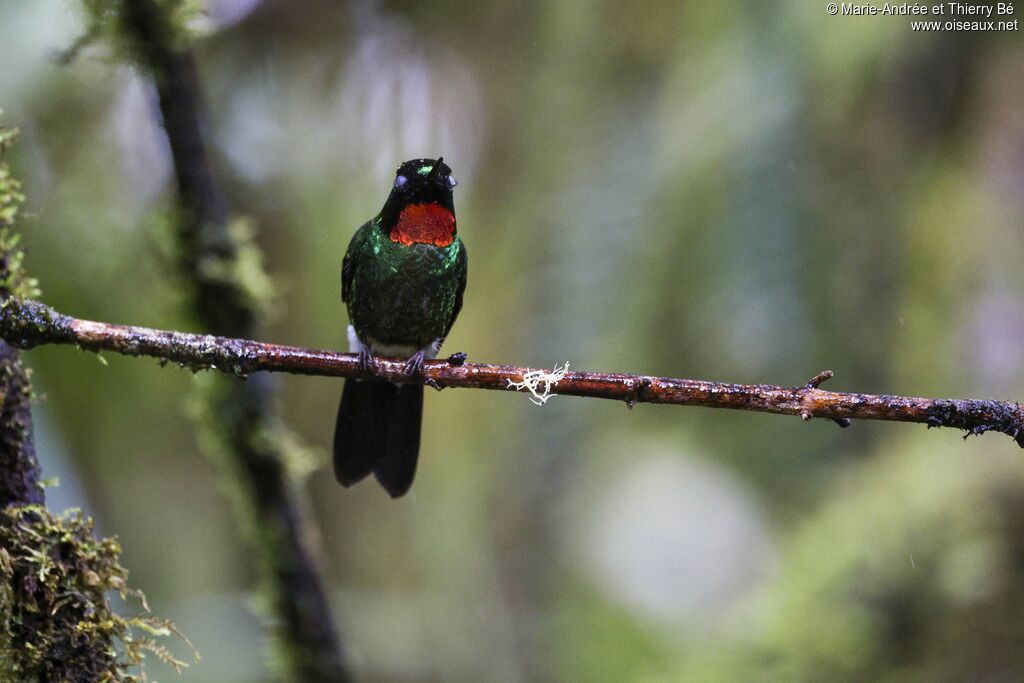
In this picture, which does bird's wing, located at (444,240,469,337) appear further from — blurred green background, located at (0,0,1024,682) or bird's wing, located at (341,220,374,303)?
blurred green background, located at (0,0,1024,682)

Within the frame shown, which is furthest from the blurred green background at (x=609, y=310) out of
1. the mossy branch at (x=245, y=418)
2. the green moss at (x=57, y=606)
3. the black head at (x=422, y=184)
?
the green moss at (x=57, y=606)

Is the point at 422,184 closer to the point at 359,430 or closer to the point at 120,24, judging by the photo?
the point at 359,430

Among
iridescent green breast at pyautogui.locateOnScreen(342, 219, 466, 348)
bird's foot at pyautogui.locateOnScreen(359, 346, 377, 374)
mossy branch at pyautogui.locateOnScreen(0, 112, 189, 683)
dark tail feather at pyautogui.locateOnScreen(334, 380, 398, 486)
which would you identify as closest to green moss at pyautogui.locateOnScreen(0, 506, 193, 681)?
mossy branch at pyautogui.locateOnScreen(0, 112, 189, 683)

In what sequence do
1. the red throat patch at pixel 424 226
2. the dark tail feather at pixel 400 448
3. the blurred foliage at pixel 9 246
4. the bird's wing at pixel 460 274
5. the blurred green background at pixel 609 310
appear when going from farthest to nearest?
the blurred green background at pixel 609 310 < the bird's wing at pixel 460 274 < the dark tail feather at pixel 400 448 < the red throat patch at pixel 424 226 < the blurred foliage at pixel 9 246

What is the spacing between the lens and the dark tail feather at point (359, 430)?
2936 millimetres

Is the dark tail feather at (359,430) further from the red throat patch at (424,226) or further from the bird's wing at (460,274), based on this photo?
the red throat patch at (424,226)

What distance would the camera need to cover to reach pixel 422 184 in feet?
8.75

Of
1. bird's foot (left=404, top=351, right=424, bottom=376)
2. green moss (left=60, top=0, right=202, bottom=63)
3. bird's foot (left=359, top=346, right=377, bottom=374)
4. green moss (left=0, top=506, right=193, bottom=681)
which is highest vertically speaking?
green moss (left=60, top=0, right=202, bottom=63)

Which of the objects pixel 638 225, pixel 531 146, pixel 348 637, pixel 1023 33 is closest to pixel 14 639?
pixel 348 637

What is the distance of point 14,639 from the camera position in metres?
1.80

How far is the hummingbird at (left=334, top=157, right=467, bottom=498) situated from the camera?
2.93 metres

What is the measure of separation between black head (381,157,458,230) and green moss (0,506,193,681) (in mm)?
1316

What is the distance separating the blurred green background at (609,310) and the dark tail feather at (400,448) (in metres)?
1.05

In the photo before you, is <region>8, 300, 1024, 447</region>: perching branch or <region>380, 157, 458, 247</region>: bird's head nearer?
<region>8, 300, 1024, 447</region>: perching branch
